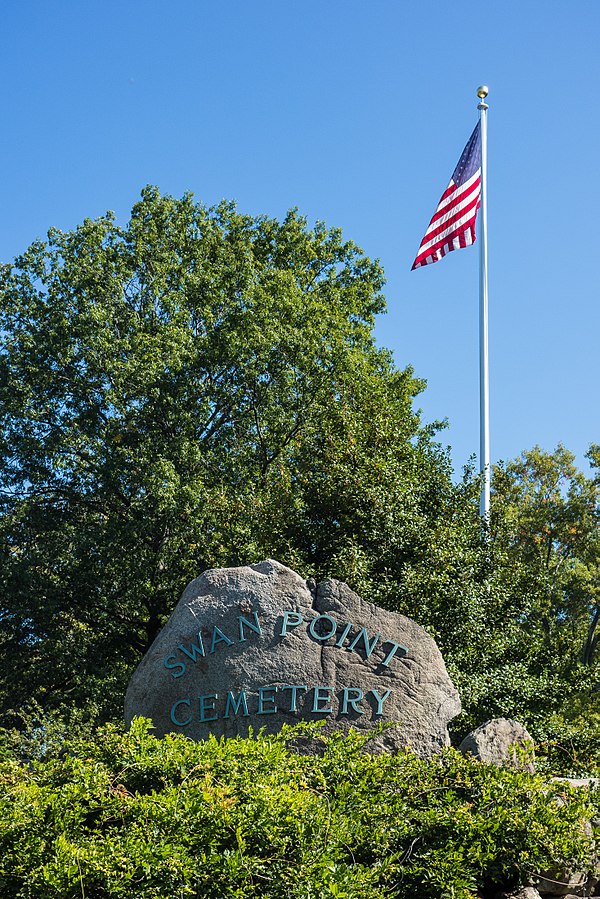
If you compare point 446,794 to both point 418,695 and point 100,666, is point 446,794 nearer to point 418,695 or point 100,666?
point 418,695

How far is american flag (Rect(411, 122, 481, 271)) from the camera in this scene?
15961 mm

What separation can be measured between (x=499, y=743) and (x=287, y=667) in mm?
1777

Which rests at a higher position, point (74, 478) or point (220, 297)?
point (220, 297)

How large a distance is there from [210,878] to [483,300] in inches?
537

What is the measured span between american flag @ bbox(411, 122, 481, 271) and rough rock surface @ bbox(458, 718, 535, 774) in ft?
34.9

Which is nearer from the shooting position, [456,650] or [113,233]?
[456,650]

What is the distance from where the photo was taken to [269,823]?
14.2 ft

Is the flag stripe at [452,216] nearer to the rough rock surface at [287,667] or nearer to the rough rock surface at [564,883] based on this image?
the rough rock surface at [287,667]

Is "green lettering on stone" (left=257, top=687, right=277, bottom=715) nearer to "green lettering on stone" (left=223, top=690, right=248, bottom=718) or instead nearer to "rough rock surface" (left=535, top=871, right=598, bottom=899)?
"green lettering on stone" (left=223, top=690, right=248, bottom=718)

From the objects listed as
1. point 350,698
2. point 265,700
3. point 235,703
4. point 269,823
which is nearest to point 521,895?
point 269,823

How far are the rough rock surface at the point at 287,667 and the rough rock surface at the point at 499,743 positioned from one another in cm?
67

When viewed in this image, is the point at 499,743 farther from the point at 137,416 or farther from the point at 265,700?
the point at 137,416

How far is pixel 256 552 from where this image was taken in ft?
35.5

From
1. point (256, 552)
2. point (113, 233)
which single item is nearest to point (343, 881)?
point (256, 552)
